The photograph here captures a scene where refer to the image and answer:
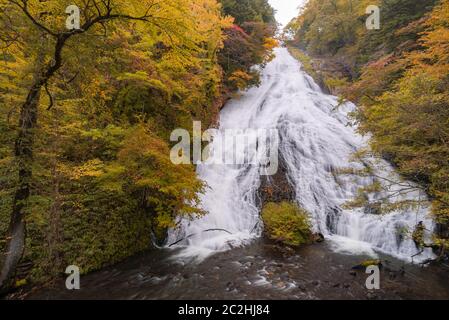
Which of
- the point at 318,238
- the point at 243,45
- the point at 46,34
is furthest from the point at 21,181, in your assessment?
the point at 243,45

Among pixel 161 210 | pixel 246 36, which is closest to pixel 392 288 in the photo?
pixel 161 210

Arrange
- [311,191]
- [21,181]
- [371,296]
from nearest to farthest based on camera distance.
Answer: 1. [21,181]
2. [371,296]
3. [311,191]

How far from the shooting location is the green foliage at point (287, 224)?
8.29m

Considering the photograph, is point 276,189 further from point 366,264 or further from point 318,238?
point 366,264

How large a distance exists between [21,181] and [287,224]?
6.83 meters

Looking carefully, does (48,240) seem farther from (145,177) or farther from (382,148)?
(382,148)

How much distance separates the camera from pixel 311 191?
400 inches

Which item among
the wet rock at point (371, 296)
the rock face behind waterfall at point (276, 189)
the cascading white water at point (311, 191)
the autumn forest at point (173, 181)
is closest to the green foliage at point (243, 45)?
the cascading white water at point (311, 191)

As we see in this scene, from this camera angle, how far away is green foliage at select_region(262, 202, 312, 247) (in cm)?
829

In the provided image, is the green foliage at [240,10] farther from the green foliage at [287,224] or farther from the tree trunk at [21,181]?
the tree trunk at [21,181]

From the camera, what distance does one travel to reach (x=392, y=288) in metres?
6.00

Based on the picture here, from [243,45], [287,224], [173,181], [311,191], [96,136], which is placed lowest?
[287,224]

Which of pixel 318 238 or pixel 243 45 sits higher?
pixel 243 45
